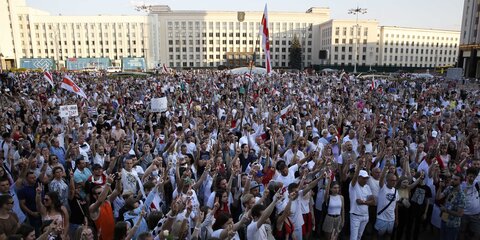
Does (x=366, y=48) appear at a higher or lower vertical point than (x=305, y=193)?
higher

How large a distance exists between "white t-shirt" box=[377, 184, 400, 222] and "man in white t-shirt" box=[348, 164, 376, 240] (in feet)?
0.36

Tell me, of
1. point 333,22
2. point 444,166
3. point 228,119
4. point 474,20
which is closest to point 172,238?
point 444,166

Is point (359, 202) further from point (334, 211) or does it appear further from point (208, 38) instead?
point (208, 38)

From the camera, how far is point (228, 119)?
9.98 meters

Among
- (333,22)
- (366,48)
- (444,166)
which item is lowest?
(444,166)

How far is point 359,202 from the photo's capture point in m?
4.74

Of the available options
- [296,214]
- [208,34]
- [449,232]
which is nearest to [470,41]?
[449,232]

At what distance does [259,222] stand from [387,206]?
216 centimetres

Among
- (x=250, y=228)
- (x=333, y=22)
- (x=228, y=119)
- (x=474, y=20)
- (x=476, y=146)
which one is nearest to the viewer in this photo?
(x=250, y=228)

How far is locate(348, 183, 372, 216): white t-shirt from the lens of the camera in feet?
15.7

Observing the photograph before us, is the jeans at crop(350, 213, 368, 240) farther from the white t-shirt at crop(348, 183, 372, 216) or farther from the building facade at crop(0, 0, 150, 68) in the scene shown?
the building facade at crop(0, 0, 150, 68)

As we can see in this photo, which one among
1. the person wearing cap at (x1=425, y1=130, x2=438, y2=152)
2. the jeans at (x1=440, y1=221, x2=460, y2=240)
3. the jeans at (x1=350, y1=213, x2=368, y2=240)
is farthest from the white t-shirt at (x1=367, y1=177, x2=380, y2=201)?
the person wearing cap at (x1=425, y1=130, x2=438, y2=152)

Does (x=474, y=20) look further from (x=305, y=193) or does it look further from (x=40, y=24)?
(x=40, y=24)

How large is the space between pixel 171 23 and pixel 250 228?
96398mm
